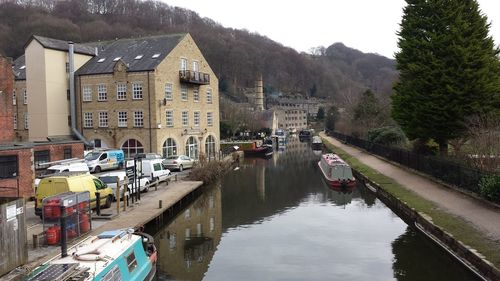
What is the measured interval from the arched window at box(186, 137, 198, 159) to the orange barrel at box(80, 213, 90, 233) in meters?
28.1

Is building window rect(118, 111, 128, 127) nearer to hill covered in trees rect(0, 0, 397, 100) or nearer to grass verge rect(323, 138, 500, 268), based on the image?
grass verge rect(323, 138, 500, 268)

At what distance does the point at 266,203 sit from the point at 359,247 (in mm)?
10572

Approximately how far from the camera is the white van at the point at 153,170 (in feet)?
93.7

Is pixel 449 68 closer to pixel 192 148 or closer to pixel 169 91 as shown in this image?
pixel 169 91

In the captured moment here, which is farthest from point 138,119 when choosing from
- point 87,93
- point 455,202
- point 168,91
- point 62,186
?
point 455,202

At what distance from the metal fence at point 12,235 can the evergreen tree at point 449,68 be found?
2484 centimetres

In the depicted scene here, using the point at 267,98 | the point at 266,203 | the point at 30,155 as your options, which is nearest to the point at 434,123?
the point at 266,203

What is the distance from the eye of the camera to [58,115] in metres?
42.5

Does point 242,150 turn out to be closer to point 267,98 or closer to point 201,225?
point 201,225

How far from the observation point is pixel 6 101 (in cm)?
2258

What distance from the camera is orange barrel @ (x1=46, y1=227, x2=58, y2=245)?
46.6 ft

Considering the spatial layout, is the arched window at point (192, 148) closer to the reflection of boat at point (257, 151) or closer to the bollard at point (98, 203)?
the reflection of boat at point (257, 151)

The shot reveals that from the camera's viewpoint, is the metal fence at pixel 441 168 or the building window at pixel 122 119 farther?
the building window at pixel 122 119

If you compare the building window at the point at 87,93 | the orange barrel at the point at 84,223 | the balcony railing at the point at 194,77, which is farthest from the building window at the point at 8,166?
the balcony railing at the point at 194,77
